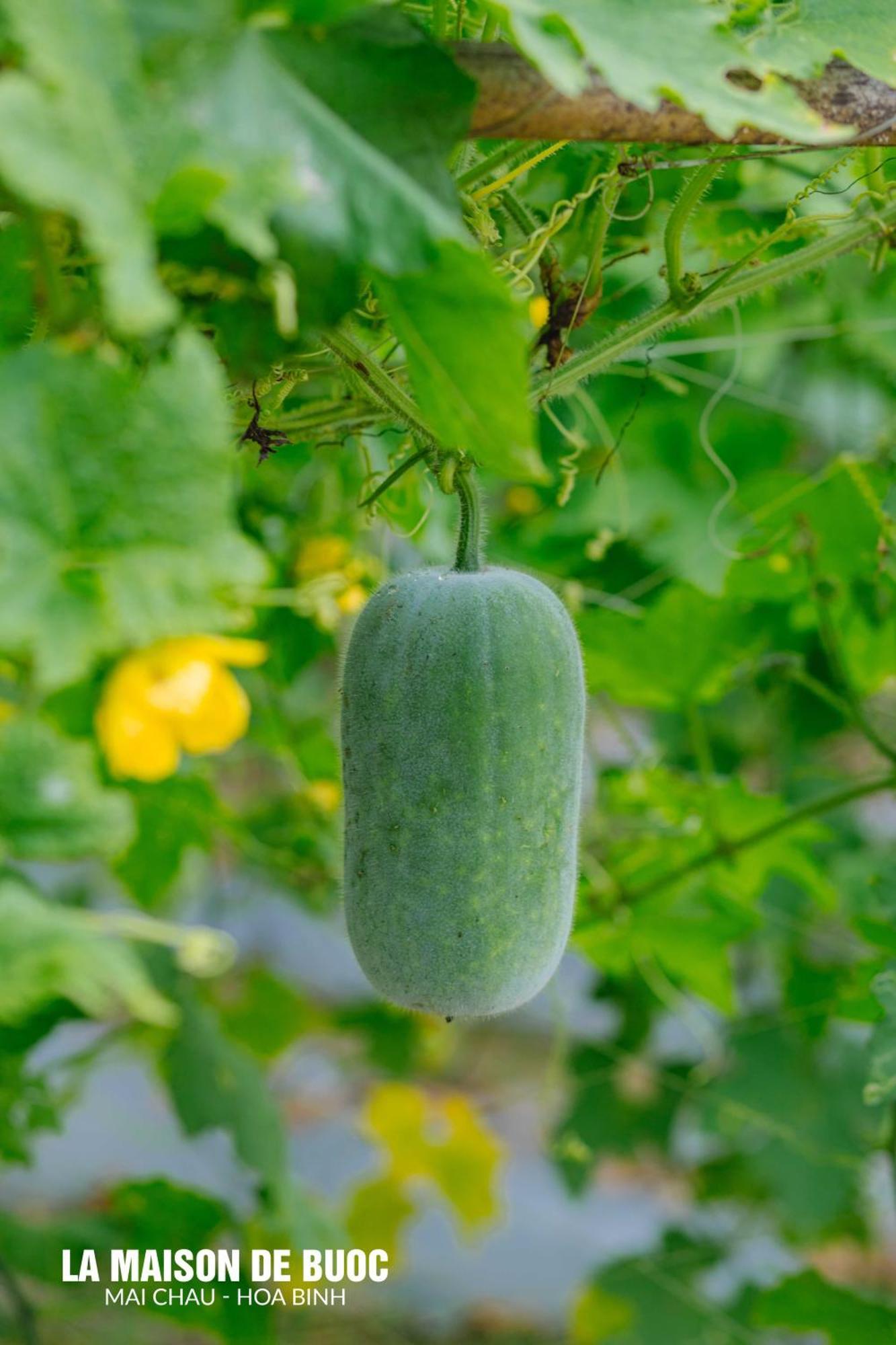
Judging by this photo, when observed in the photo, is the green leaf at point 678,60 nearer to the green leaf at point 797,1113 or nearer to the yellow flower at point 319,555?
the yellow flower at point 319,555

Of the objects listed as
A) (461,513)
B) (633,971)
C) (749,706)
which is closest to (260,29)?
(461,513)

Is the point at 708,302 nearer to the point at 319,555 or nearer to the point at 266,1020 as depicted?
the point at 319,555

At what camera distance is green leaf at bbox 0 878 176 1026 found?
1.65 feet

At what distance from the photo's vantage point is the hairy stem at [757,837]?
1.37 meters

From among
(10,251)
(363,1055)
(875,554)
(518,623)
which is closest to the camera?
(10,251)

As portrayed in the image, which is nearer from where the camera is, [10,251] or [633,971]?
[10,251]

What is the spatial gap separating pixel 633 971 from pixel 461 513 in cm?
143

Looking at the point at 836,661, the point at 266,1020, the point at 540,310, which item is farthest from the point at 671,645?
the point at 266,1020

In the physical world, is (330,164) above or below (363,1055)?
above

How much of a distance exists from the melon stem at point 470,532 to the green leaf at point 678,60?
0.28 metres

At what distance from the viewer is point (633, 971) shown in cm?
217

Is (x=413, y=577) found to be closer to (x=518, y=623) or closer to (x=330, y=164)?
(x=518, y=623)

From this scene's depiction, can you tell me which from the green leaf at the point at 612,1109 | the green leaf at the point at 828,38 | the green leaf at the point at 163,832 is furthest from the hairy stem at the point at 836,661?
the green leaf at the point at 612,1109

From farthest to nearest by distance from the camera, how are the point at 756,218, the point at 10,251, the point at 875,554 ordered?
the point at 756,218
the point at 875,554
the point at 10,251
